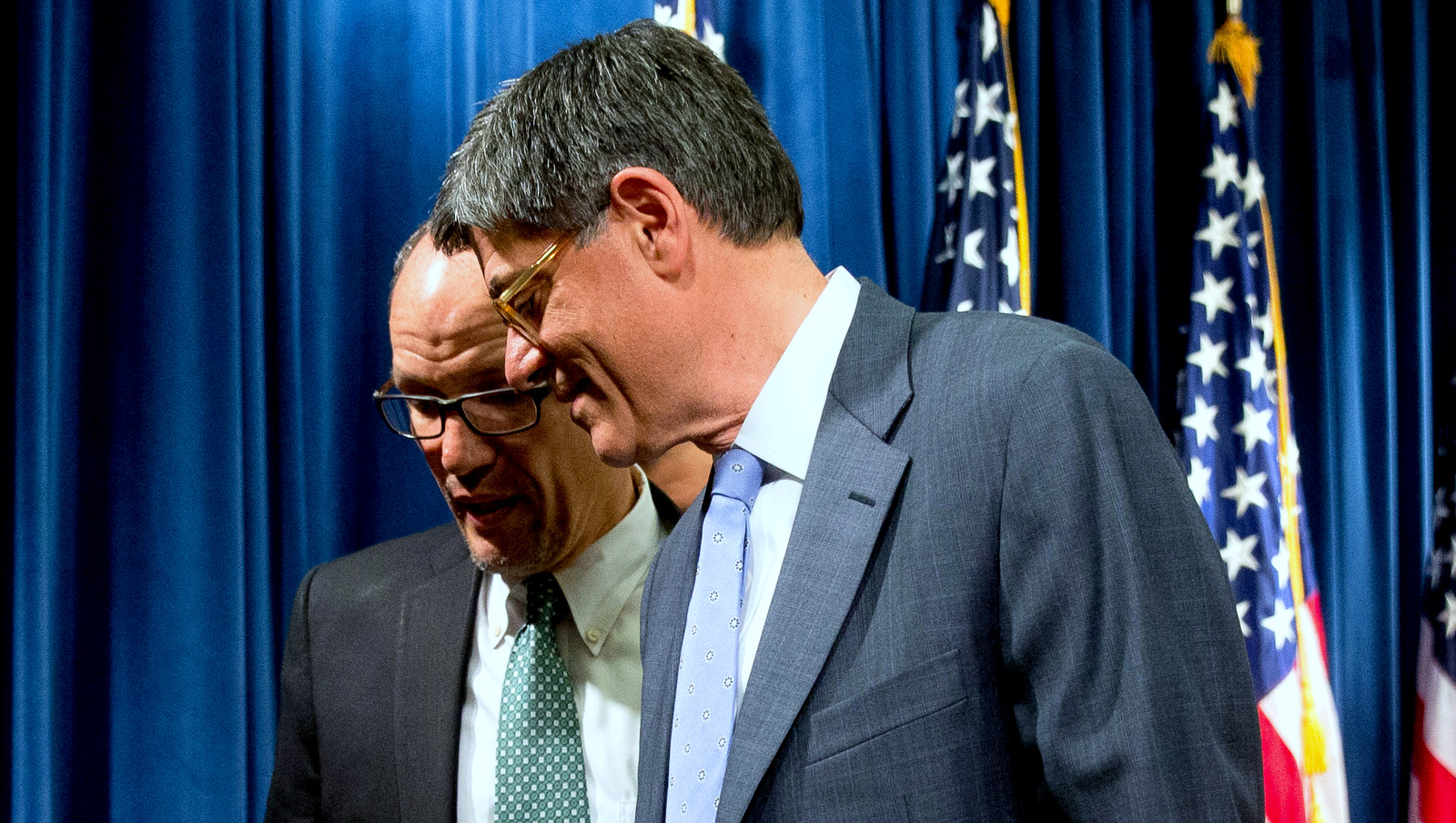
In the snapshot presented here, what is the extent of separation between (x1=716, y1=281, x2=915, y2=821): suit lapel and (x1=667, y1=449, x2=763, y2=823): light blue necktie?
0.06 meters

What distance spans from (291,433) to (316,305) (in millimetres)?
249

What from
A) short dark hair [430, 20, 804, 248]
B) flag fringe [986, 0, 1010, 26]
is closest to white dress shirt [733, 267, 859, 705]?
short dark hair [430, 20, 804, 248]

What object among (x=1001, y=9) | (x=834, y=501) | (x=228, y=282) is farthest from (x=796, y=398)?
(x=1001, y=9)

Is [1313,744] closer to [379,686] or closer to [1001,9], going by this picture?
[1001,9]

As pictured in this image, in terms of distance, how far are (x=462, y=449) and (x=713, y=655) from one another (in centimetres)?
66

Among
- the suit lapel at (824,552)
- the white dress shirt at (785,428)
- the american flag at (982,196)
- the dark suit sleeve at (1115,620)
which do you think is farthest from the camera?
the american flag at (982,196)

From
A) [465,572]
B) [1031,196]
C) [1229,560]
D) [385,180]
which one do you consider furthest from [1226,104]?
[465,572]

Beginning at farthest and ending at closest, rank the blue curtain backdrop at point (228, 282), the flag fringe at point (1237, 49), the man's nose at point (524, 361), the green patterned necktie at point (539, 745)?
the flag fringe at point (1237, 49)
the blue curtain backdrop at point (228, 282)
the green patterned necktie at point (539, 745)
the man's nose at point (524, 361)

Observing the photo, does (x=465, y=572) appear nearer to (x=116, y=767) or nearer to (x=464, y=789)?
(x=464, y=789)

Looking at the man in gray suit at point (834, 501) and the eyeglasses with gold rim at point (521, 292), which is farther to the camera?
the eyeglasses with gold rim at point (521, 292)

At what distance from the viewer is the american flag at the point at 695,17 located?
2.42 m

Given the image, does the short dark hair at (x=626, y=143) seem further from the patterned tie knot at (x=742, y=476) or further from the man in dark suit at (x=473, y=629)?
the man in dark suit at (x=473, y=629)

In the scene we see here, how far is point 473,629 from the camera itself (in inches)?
65.6

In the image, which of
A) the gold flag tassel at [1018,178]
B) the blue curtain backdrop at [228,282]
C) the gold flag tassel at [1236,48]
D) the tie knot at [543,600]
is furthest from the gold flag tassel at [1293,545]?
the tie knot at [543,600]
